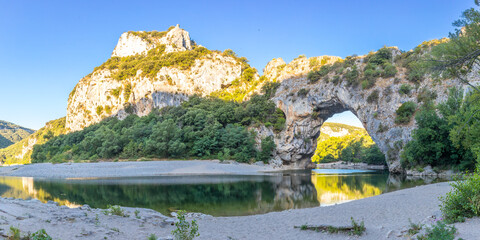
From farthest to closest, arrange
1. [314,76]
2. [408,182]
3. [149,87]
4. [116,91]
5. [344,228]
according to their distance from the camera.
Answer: [116,91], [149,87], [314,76], [408,182], [344,228]

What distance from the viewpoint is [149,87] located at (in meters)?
73.3

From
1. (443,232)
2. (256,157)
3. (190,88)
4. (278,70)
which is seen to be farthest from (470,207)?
(190,88)

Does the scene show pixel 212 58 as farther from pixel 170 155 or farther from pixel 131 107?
pixel 170 155

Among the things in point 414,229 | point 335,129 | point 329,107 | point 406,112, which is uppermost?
point 329,107

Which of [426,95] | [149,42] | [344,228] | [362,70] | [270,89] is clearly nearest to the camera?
[344,228]

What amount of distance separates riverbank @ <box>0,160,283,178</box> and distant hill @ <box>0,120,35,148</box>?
11632 centimetres

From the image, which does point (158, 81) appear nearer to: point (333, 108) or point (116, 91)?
point (116, 91)

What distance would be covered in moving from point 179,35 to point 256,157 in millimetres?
65490

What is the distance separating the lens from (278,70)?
58.8 meters

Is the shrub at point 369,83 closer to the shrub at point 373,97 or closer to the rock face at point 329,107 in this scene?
the rock face at point 329,107

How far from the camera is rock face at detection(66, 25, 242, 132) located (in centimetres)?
7244

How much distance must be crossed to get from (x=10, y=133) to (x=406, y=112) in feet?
591

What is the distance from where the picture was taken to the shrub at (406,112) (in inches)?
1308

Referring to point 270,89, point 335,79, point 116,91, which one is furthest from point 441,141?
point 116,91
